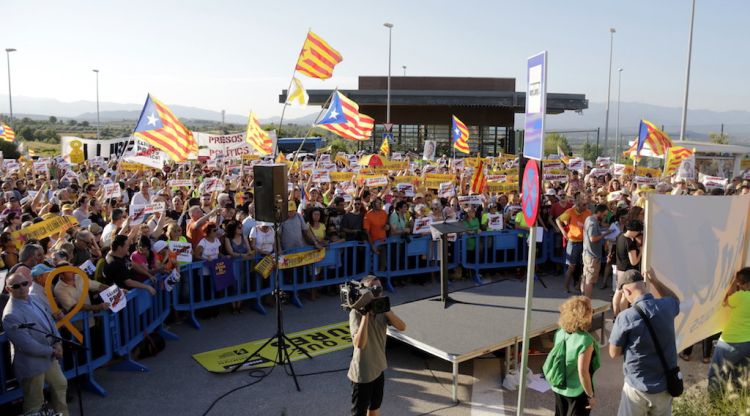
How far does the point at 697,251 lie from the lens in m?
6.89

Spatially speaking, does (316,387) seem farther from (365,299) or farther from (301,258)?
(301,258)

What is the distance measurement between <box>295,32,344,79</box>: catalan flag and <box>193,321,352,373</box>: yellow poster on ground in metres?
4.87

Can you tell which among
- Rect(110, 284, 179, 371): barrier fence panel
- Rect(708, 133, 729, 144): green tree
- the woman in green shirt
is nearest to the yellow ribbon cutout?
Rect(110, 284, 179, 371): barrier fence panel

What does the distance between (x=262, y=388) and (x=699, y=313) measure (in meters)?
5.45

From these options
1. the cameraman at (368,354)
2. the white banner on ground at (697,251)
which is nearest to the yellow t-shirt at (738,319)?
the white banner on ground at (697,251)

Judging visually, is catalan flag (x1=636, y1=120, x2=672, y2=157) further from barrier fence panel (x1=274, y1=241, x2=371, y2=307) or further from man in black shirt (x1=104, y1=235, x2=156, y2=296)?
man in black shirt (x1=104, y1=235, x2=156, y2=296)

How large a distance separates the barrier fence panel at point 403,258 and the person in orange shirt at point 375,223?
5.0 inches

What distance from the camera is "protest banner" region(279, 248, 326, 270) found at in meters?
10.5

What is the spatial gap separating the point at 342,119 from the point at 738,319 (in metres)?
9.11

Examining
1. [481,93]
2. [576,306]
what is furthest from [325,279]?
[481,93]

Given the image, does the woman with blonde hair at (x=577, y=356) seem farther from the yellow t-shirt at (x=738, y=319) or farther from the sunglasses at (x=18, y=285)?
the sunglasses at (x=18, y=285)

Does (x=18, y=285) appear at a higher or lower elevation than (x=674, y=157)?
lower

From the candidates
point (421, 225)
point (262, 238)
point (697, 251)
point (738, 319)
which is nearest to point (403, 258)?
point (421, 225)

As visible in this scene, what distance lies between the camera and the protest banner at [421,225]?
12.1 m
